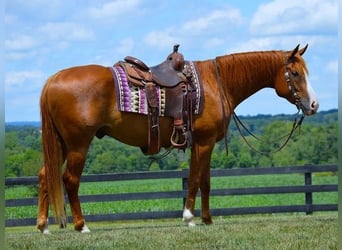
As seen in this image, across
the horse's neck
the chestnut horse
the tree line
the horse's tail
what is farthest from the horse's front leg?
the tree line

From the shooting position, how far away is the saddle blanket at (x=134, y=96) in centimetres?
867

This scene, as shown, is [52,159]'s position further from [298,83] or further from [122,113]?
[298,83]

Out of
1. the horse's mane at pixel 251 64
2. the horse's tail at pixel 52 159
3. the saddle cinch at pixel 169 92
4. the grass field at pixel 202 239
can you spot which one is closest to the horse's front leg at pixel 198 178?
the saddle cinch at pixel 169 92

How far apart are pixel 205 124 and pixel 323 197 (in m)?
21.2

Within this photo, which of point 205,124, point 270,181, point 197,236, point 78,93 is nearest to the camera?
point 197,236

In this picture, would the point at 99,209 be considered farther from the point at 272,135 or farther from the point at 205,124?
the point at 272,135

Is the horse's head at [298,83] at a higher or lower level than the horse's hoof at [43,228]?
higher

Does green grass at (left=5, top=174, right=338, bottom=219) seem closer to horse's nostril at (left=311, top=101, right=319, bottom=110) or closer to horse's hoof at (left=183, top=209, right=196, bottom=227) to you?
horse's hoof at (left=183, top=209, right=196, bottom=227)

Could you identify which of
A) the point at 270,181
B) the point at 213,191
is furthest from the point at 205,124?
the point at 270,181

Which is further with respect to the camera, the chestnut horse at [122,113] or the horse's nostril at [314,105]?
the horse's nostril at [314,105]

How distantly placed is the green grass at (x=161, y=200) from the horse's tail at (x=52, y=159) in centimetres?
864

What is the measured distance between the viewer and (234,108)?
960 cm

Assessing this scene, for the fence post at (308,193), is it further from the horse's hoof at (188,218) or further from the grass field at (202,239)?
the grass field at (202,239)

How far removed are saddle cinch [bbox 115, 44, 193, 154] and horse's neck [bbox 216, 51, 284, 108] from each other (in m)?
0.64
